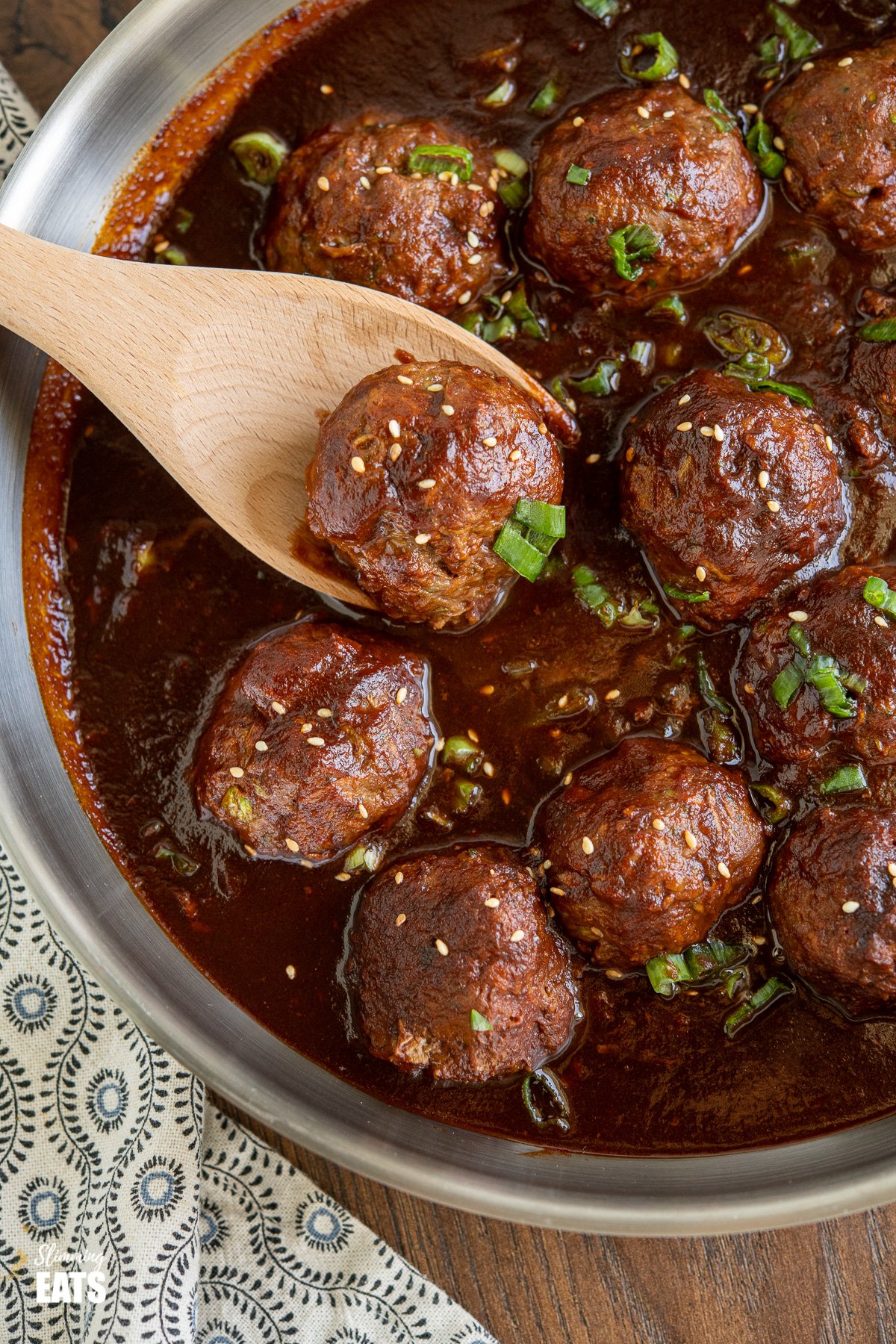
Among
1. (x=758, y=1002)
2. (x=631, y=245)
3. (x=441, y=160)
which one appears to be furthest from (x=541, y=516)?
(x=758, y=1002)

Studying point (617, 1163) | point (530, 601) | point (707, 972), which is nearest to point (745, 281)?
point (530, 601)

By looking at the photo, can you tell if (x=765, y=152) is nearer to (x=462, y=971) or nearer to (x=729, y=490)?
(x=729, y=490)

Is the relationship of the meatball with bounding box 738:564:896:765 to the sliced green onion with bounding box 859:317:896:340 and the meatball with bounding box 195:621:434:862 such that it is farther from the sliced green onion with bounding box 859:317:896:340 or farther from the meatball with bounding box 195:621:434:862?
the meatball with bounding box 195:621:434:862

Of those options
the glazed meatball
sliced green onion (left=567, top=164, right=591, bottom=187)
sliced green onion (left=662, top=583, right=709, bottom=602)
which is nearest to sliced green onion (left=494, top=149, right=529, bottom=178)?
sliced green onion (left=567, top=164, right=591, bottom=187)

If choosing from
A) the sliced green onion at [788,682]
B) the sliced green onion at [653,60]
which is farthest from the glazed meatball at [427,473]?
the sliced green onion at [653,60]

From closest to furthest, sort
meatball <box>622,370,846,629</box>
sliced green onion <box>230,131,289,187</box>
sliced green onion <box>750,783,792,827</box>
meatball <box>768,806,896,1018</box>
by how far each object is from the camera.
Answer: meatball <box>768,806,896,1018</box> → meatball <box>622,370,846,629</box> → sliced green onion <box>750,783,792,827</box> → sliced green onion <box>230,131,289,187</box>

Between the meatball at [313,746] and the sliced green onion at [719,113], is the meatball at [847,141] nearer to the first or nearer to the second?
the sliced green onion at [719,113]

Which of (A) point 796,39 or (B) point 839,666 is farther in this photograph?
(A) point 796,39
